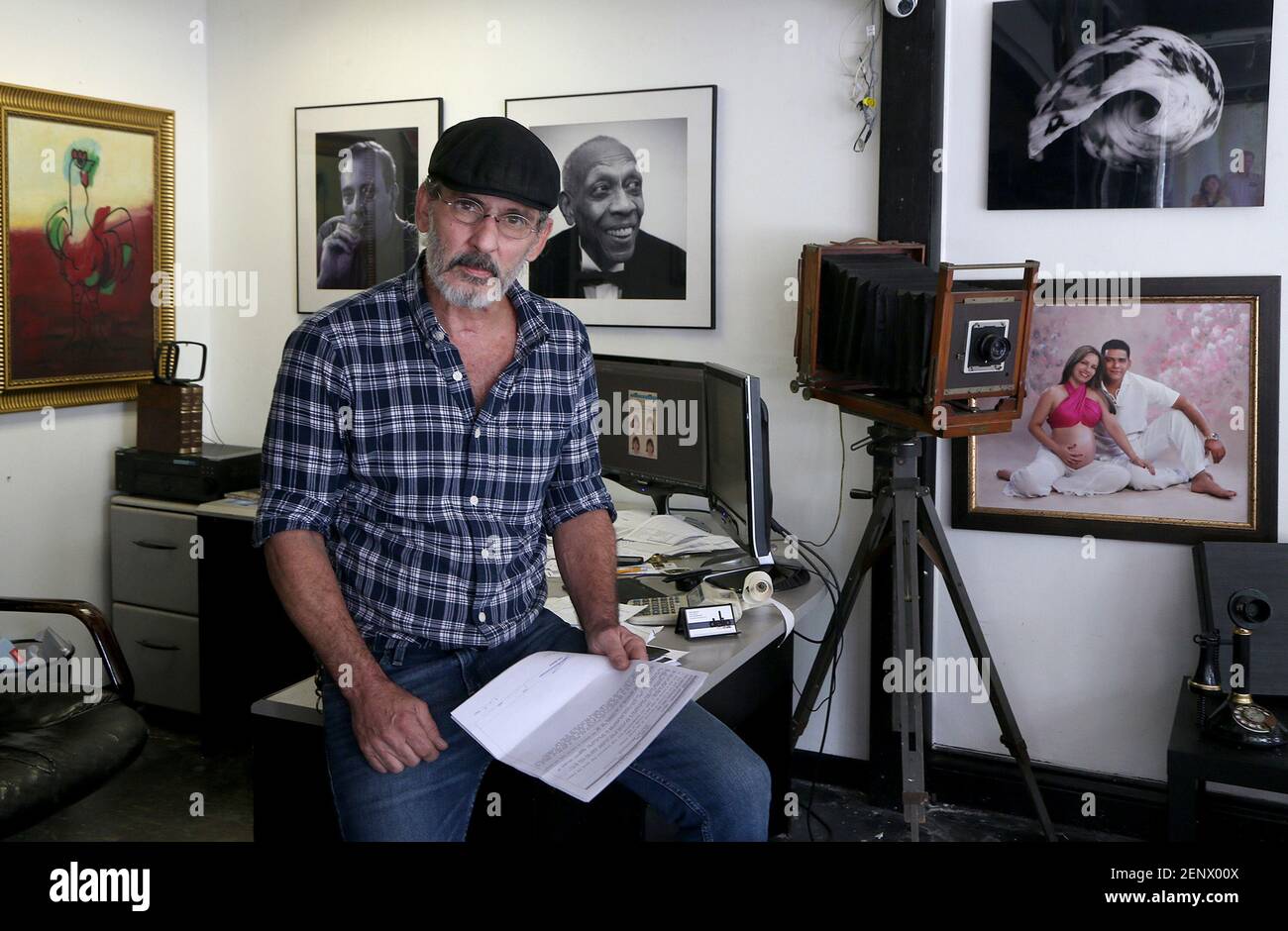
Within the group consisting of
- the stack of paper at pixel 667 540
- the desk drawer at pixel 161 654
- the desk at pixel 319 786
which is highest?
the stack of paper at pixel 667 540

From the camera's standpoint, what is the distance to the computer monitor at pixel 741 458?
2.67 metres

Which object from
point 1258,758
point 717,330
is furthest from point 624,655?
point 717,330

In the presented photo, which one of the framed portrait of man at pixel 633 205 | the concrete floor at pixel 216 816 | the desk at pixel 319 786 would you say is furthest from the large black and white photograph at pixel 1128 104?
the concrete floor at pixel 216 816

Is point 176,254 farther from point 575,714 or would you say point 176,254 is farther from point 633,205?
point 575,714

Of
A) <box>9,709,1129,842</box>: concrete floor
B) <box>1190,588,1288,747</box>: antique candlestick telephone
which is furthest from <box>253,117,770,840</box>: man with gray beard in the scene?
<box>9,709,1129,842</box>: concrete floor

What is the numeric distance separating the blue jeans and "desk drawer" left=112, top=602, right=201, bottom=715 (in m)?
2.11

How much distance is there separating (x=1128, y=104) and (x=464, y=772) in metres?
2.35

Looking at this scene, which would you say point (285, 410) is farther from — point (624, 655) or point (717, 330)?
point (717, 330)

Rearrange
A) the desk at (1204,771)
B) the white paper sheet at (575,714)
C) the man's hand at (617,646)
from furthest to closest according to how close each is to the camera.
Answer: the desk at (1204,771)
the man's hand at (617,646)
the white paper sheet at (575,714)

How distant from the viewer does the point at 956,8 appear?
3146mm

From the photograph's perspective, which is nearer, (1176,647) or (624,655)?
(624,655)

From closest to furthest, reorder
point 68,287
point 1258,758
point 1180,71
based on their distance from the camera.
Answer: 1. point 1258,758
2. point 1180,71
3. point 68,287

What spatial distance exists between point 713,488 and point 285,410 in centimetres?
139

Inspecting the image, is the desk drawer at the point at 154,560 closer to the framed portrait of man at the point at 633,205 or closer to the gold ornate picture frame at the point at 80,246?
the gold ornate picture frame at the point at 80,246
